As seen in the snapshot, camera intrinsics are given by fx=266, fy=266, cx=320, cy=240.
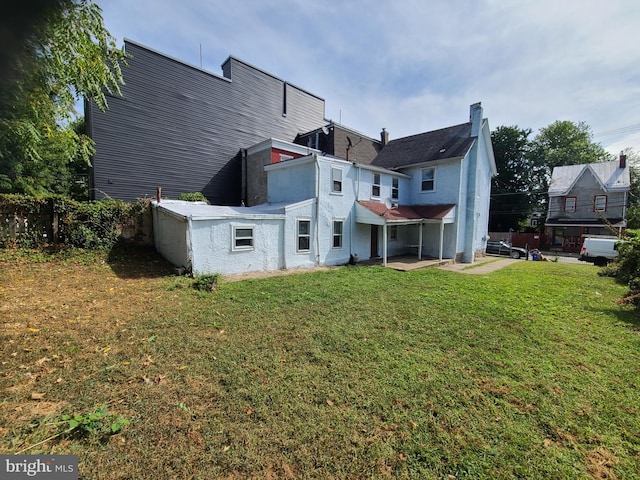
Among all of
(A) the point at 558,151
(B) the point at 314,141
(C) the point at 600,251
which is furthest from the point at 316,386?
(A) the point at 558,151

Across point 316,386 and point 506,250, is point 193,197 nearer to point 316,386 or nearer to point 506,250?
point 316,386

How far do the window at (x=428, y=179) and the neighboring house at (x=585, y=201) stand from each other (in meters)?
21.4

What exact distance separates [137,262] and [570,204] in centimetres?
3905

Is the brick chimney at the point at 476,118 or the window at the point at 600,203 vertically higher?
the brick chimney at the point at 476,118

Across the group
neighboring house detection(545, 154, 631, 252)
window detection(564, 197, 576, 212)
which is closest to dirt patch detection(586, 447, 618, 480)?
neighboring house detection(545, 154, 631, 252)

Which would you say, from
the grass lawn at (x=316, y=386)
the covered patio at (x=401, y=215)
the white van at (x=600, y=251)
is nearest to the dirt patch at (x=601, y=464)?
the grass lawn at (x=316, y=386)

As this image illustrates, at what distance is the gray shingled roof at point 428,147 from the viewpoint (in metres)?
15.2

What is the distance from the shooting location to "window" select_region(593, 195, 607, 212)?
2656 centimetres

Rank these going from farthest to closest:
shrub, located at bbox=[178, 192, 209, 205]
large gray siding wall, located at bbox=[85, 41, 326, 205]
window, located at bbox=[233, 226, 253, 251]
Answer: shrub, located at bbox=[178, 192, 209, 205] → large gray siding wall, located at bbox=[85, 41, 326, 205] → window, located at bbox=[233, 226, 253, 251]

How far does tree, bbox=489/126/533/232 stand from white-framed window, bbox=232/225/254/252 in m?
38.4

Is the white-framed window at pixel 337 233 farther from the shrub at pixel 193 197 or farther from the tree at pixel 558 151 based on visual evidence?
the tree at pixel 558 151

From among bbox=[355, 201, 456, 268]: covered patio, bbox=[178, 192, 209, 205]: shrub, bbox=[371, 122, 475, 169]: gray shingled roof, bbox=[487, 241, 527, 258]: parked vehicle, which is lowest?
bbox=[487, 241, 527, 258]: parked vehicle

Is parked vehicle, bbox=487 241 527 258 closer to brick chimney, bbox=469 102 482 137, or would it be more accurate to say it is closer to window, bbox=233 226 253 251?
brick chimney, bbox=469 102 482 137

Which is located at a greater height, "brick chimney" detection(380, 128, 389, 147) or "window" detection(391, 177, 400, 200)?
"brick chimney" detection(380, 128, 389, 147)
